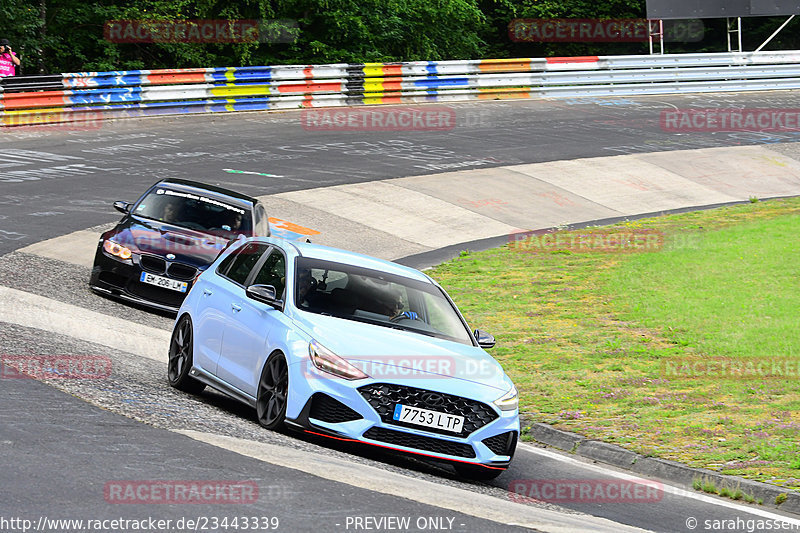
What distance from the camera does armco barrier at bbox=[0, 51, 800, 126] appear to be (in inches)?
1166

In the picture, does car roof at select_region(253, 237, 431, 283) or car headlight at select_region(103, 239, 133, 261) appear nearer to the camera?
car roof at select_region(253, 237, 431, 283)

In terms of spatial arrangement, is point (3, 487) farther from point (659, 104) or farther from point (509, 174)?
point (659, 104)

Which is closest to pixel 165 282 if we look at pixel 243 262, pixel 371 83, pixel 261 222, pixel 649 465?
pixel 261 222

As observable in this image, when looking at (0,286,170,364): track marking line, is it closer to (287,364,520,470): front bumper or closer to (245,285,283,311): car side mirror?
(245,285,283,311): car side mirror

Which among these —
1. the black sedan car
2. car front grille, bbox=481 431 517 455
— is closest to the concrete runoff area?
the black sedan car

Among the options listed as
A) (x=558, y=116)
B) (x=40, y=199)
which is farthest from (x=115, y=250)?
(x=558, y=116)

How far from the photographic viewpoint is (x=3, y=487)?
6.34 m

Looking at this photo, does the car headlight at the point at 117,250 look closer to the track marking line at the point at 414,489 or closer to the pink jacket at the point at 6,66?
the track marking line at the point at 414,489

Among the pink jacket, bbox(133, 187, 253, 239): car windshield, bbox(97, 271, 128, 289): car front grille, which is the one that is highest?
the pink jacket

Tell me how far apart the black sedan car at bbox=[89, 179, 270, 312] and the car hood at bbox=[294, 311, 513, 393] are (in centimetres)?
595

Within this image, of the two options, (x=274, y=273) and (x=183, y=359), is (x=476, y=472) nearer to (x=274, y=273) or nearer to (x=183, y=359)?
(x=274, y=273)

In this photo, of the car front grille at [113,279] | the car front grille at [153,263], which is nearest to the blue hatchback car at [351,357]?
the car front grille at [153,263]

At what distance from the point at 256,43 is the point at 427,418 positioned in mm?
29958

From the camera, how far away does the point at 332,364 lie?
27.2 ft
